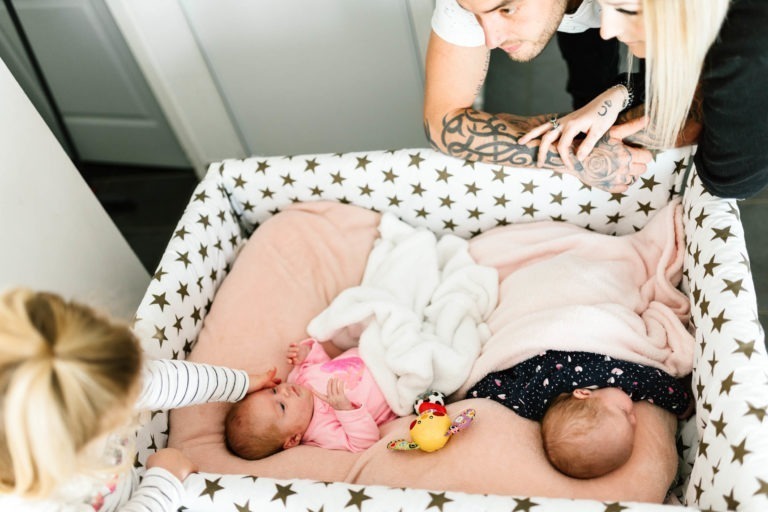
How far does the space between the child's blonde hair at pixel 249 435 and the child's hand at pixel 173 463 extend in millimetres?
167

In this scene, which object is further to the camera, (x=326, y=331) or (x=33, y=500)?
(x=326, y=331)

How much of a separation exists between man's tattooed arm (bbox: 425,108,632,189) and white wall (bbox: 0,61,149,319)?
2.63ft

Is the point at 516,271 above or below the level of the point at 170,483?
below

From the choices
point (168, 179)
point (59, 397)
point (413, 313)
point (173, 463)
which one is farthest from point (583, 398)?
point (168, 179)

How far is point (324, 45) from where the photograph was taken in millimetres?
1824

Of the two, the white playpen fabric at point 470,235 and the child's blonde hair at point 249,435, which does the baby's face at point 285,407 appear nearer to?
the child's blonde hair at point 249,435

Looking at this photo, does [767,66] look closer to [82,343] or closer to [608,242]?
[608,242]

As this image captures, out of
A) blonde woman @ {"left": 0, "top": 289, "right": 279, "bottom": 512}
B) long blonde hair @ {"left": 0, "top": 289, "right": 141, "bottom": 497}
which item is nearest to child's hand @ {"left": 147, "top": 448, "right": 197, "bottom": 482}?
blonde woman @ {"left": 0, "top": 289, "right": 279, "bottom": 512}

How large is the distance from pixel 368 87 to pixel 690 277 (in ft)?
3.39

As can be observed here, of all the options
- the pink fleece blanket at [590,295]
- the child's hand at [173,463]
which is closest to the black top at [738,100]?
the pink fleece blanket at [590,295]

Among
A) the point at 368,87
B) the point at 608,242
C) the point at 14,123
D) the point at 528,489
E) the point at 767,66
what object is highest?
the point at 14,123

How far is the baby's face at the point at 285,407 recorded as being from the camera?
1.32 meters

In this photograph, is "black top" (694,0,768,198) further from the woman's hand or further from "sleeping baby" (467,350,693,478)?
"sleeping baby" (467,350,693,478)

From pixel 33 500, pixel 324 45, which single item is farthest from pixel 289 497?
pixel 324 45
